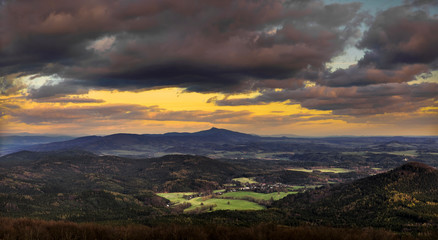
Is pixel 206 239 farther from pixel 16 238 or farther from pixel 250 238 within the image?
pixel 16 238

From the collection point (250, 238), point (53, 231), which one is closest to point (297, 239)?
point (250, 238)

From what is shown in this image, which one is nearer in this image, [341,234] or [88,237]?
[341,234]

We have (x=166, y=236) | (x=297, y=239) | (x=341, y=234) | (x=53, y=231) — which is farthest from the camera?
(x=53, y=231)

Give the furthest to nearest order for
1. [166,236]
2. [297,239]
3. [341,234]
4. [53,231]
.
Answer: [53,231]
[166,236]
[341,234]
[297,239]

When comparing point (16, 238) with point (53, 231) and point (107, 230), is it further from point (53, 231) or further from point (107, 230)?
point (107, 230)

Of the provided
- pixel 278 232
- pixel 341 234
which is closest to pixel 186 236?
pixel 278 232

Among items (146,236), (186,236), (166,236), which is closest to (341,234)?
(186,236)

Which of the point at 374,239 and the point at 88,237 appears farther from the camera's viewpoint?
the point at 88,237

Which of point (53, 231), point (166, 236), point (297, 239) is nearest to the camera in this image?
point (297, 239)
